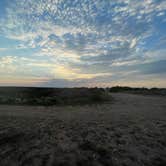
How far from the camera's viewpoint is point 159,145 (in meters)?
3.62

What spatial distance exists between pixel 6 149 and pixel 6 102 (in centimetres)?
1020

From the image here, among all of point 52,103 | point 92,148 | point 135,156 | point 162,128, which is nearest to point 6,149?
point 92,148

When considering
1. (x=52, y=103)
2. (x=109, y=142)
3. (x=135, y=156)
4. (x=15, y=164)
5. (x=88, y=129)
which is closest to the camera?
(x=15, y=164)

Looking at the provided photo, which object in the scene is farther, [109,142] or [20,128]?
[20,128]

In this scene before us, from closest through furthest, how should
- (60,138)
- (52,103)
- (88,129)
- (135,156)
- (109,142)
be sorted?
(135,156) → (109,142) → (60,138) → (88,129) → (52,103)

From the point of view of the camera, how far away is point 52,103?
1241 cm

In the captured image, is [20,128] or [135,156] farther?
[20,128]

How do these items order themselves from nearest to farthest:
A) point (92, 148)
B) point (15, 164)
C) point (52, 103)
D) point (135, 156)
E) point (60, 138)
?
point (15, 164) → point (135, 156) → point (92, 148) → point (60, 138) → point (52, 103)

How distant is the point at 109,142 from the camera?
3.85m

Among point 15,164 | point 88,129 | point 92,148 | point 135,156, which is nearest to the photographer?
point 15,164

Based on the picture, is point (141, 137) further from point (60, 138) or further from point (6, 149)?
point (6, 149)

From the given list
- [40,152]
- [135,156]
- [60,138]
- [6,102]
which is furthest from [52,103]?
[135,156]

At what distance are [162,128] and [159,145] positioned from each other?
1.62 m

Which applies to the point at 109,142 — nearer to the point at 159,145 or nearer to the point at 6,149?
the point at 159,145
